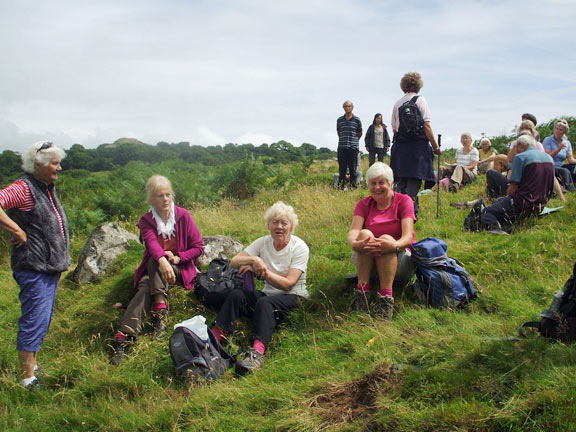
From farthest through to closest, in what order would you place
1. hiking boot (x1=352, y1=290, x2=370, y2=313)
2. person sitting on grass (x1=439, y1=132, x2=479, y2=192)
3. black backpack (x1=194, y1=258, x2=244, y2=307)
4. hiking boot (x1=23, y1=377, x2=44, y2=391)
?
person sitting on grass (x1=439, y1=132, x2=479, y2=192)
black backpack (x1=194, y1=258, x2=244, y2=307)
hiking boot (x1=352, y1=290, x2=370, y2=313)
hiking boot (x1=23, y1=377, x2=44, y2=391)

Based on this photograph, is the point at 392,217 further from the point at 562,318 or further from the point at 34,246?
the point at 34,246

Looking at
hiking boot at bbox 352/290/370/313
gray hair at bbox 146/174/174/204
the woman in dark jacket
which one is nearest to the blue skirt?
hiking boot at bbox 352/290/370/313

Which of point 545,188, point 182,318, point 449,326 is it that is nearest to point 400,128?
point 545,188

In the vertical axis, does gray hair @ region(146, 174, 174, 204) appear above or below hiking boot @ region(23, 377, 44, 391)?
above

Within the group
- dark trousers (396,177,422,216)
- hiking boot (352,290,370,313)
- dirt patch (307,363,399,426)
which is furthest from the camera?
dark trousers (396,177,422,216)

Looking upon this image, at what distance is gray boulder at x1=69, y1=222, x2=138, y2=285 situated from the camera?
7129 mm

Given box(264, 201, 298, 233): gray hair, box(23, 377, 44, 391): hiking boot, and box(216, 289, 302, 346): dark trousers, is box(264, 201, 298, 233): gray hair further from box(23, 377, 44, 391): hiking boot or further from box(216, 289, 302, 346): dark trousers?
box(23, 377, 44, 391): hiking boot

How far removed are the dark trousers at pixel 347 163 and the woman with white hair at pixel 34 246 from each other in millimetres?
7869

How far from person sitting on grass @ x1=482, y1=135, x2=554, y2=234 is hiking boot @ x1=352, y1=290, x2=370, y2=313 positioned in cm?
278

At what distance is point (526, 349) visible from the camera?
3.43 meters

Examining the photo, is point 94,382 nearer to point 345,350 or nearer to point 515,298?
point 345,350

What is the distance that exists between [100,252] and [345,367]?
15.9 ft

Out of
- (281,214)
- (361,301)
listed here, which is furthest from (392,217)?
(281,214)

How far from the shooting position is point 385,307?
185 inches
